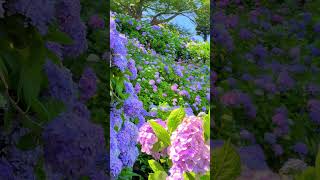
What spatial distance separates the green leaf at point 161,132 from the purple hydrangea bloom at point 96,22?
3.36 feet

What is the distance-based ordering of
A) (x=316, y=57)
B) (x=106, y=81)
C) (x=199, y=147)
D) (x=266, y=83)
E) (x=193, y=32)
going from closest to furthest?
(x=199, y=147) → (x=106, y=81) → (x=266, y=83) → (x=316, y=57) → (x=193, y=32)

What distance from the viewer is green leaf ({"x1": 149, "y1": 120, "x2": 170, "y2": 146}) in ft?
5.70

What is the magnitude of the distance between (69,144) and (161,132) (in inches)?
39.2

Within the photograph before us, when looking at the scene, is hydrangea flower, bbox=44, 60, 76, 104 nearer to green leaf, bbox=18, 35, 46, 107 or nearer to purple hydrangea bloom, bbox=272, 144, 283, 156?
green leaf, bbox=18, 35, 46, 107

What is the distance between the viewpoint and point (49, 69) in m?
0.79

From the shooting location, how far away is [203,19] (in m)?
10.6

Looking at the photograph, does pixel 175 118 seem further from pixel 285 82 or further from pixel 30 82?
pixel 30 82

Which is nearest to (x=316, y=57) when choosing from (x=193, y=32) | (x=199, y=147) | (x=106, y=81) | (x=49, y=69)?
(x=106, y=81)

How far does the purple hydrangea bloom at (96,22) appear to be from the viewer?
2.64 metres

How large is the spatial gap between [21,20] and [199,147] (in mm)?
918

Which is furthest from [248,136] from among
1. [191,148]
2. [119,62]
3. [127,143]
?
[191,148]

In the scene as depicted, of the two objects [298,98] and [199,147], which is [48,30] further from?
[298,98]

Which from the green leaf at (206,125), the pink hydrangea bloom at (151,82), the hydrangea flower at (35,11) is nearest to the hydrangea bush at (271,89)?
the green leaf at (206,125)

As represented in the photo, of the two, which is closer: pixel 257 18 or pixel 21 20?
pixel 21 20
